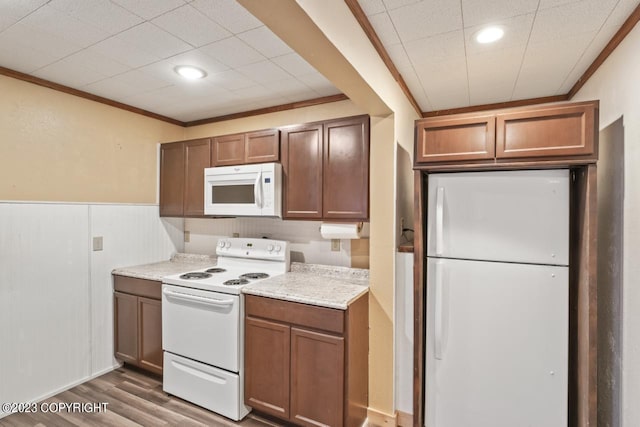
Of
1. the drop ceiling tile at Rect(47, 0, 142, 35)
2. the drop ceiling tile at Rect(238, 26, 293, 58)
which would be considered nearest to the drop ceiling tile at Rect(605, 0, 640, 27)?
the drop ceiling tile at Rect(238, 26, 293, 58)

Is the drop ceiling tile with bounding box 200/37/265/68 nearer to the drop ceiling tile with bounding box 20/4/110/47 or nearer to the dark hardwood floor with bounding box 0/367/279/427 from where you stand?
the drop ceiling tile with bounding box 20/4/110/47

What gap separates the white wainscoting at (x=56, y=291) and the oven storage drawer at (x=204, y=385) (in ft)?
2.69

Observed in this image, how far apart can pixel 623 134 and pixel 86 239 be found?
3849mm

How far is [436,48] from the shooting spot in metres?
1.91

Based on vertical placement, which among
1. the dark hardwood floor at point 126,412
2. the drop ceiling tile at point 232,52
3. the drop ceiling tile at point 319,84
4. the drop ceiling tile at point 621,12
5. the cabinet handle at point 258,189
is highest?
the drop ceiling tile at point 232,52

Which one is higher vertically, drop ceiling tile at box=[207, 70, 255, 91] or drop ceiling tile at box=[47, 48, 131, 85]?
drop ceiling tile at box=[47, 48, 131, 85]

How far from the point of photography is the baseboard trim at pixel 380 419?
88.6 inches

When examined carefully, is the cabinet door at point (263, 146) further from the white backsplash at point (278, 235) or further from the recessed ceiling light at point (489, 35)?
the recessed ceiling light at point (489, 35)

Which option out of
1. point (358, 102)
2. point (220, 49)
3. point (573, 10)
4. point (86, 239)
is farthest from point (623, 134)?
point (86, 239)

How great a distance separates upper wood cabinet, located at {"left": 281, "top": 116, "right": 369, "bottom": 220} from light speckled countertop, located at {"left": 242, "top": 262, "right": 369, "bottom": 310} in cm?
51

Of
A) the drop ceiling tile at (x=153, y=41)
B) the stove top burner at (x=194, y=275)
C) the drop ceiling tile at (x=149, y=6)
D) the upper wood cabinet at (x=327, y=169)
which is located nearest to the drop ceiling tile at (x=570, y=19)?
the upper wood cabinet at (x=327, y=169)

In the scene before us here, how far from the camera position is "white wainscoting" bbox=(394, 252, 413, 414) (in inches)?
90.0

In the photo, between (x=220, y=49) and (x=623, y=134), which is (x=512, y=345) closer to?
(x=623, y=134)

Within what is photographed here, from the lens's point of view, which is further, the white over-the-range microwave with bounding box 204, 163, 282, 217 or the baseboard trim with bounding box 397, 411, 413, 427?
the white over-the-range microwave with bounding box 204, 163, 282, 217
